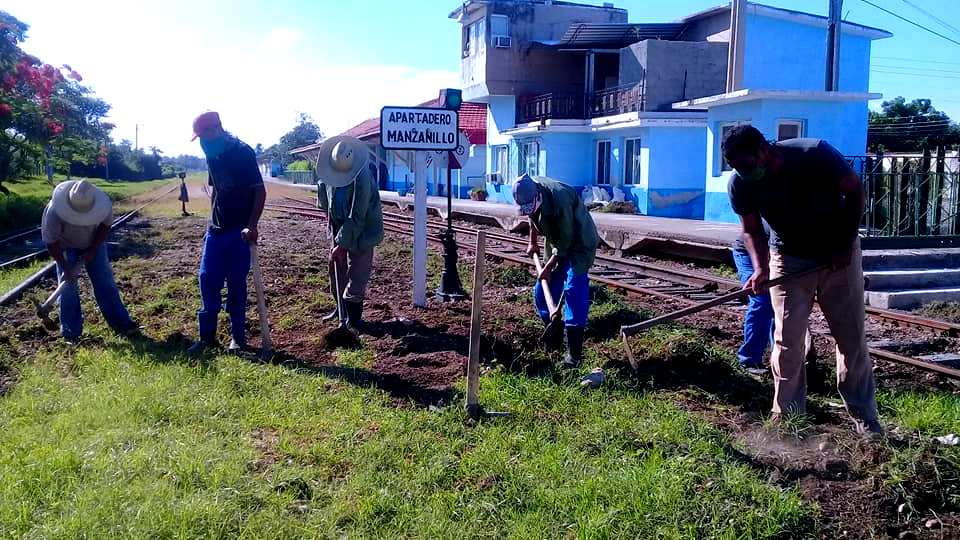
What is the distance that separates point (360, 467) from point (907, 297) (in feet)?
26.7

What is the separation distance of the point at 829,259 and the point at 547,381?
203 centimetres

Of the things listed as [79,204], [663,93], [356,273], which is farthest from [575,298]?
[663,93]

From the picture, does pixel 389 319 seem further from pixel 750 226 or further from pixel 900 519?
pixel 900 519

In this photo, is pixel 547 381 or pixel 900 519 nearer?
pixel 900 519

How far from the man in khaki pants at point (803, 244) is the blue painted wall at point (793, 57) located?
22164mm

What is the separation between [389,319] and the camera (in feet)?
26.9

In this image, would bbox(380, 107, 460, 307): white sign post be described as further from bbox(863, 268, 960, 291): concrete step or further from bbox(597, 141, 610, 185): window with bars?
bbox(597, 141, 610, 185): window with bars

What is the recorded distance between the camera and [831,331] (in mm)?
4770

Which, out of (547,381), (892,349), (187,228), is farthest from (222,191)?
(187,228)

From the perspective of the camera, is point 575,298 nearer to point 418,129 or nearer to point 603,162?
point 418,129

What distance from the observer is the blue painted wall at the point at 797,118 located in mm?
19844

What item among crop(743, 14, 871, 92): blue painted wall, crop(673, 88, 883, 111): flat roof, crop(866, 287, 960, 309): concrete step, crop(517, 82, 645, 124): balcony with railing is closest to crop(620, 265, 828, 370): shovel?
crop(866, 287, 960, 309): concrete step

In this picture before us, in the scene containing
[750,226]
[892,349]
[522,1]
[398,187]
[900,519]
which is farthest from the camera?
[398,187]

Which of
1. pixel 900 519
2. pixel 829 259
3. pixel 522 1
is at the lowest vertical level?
pixel 900 519
